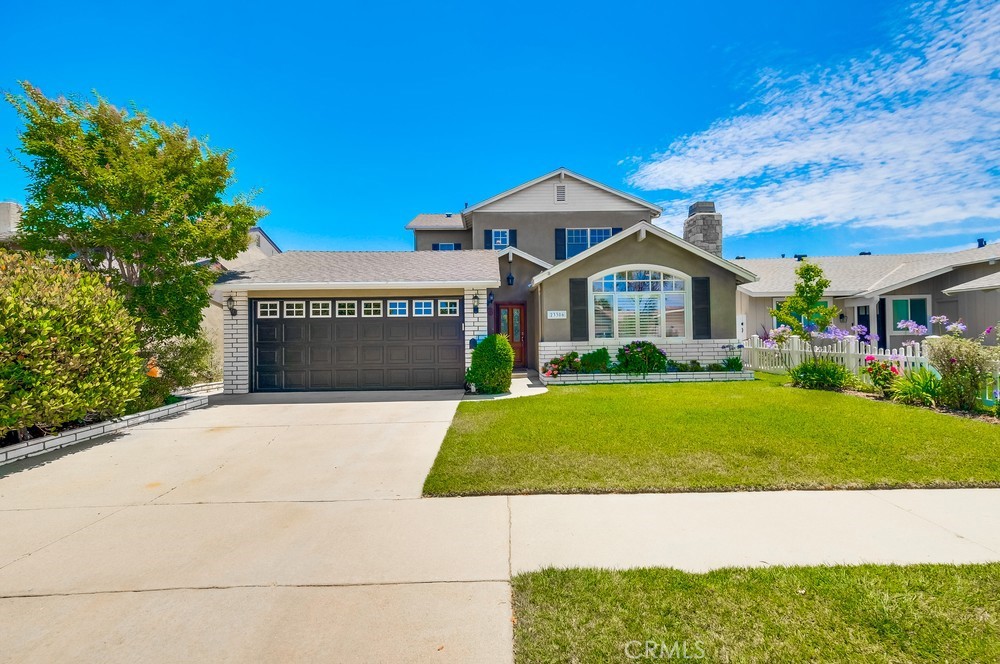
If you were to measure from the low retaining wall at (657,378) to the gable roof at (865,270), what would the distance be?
7.30m

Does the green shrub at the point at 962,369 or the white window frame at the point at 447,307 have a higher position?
the white window frame at the point at 447,307

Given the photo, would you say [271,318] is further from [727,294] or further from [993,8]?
[993,8]

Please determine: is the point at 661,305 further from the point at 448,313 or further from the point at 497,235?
the point at 497,235

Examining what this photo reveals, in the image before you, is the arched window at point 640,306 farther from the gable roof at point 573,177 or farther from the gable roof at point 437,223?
the gable roof at point 437,223

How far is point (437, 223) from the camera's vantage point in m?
23.9

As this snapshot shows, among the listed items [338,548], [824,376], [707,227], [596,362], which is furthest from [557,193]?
[338,548]

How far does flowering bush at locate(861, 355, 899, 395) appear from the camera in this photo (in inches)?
362

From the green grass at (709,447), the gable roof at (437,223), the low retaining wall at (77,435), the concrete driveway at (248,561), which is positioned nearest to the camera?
the concrete driveway at (248,561)

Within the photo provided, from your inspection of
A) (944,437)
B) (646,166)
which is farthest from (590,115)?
(944,437)

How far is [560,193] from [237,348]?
1394 centimetres

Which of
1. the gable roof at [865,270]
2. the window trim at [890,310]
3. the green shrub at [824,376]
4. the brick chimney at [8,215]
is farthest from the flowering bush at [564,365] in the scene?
the brick chimney at [8,215]

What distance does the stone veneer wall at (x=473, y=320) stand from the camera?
11.9 metres

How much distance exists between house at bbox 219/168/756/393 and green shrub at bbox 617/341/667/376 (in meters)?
0.46

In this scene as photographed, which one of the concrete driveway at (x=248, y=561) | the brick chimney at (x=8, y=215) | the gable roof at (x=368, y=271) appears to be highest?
the brick chimney at (x=8, y=215)
